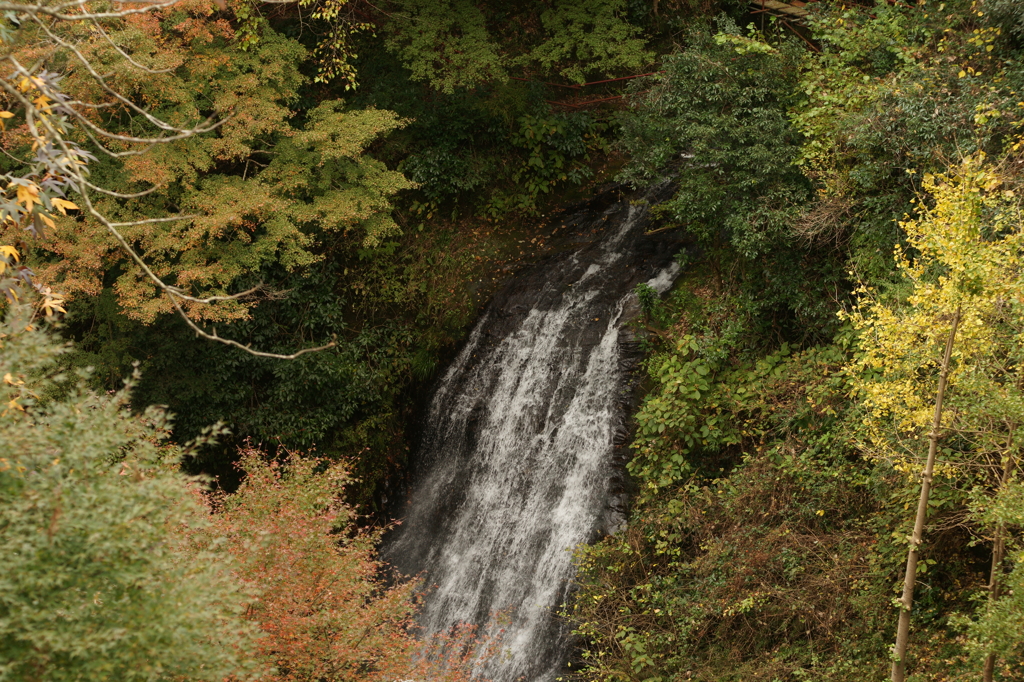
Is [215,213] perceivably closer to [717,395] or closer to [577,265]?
[577,265]

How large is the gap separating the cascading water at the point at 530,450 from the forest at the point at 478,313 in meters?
0.48

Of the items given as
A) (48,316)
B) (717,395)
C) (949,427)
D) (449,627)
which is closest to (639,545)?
(717,395)

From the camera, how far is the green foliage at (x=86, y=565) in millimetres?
4031

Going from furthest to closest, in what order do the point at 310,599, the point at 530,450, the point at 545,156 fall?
the point at 545,156, the point at 530,450, the point at 310,599

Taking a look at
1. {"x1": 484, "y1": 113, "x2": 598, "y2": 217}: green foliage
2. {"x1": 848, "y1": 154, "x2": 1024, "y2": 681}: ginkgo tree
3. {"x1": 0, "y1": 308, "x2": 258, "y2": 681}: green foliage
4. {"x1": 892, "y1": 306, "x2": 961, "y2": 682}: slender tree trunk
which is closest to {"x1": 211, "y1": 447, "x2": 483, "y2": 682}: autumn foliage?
{"x1": 0, "y1": 308, "x2": 258, "y2": 681}: green foliage

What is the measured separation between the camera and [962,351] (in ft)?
19.3

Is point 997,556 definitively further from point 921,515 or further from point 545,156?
point 545,156

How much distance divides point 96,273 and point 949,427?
39.4 feet

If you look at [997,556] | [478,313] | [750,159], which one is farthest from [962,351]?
[478,313]

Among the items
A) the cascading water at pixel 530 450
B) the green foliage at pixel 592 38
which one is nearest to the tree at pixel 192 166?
the cascading water at pixel 530 450

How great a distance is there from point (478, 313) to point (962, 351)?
977 centimetres

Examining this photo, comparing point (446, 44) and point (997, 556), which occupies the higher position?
A: point (446, 44)

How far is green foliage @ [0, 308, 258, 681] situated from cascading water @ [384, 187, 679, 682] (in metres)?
6.51

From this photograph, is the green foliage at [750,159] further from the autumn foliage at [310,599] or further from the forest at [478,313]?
the autumn foliage at [310,599]
